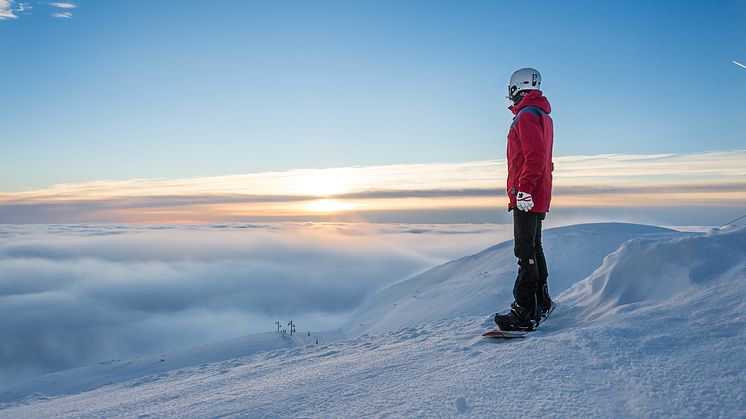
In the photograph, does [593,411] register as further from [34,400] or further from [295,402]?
[34,400]

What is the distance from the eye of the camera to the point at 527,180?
4.82m

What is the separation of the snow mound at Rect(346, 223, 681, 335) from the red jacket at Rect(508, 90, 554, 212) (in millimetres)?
7373

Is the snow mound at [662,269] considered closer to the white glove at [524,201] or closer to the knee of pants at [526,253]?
the knee of pants at [526,253]

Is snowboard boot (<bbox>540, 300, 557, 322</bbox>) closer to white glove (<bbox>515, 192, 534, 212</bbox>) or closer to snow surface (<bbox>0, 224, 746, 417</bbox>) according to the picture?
snow surface (<bbox>0, 224, 746, 417</bbox>)

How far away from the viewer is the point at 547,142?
5109mm

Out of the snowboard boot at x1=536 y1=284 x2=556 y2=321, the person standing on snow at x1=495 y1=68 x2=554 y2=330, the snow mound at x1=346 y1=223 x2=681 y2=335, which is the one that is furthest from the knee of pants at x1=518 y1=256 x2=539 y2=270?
the snow mound at x1=346 y1=223 x2=681 y2=335

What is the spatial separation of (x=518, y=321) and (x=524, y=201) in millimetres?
1306

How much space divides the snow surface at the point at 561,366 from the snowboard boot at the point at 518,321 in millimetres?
129

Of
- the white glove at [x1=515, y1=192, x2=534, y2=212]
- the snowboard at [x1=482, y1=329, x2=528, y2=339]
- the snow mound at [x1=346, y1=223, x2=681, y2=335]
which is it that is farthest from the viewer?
the snow mound at [x1=346, y1=223, x2=681, y2=335]

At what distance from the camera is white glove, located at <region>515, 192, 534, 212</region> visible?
4.83 meters

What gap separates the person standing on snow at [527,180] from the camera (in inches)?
190

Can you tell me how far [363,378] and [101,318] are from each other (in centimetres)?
10394

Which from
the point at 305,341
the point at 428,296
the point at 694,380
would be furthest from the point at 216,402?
the point at 428,296

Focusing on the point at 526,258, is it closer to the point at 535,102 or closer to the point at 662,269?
the point at 662,269
